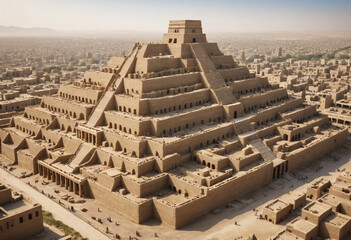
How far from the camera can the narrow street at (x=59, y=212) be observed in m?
35.6

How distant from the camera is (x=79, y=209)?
4041cm

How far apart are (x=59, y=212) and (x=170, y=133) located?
16.9 m

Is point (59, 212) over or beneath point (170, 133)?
beneath

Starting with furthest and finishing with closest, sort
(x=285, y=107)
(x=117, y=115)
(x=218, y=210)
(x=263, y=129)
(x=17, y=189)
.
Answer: (x=285, y=107) → (x=263, y=129) → (x=117, y=115) → (x=17, y=189) → (x=218, y=210)

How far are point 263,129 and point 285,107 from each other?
1142 cm

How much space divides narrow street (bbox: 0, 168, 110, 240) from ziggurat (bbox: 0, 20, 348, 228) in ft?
10.6

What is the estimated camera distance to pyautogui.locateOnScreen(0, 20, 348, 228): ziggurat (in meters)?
40.9

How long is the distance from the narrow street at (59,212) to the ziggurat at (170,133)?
323 centimetres

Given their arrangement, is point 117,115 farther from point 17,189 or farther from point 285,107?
point 285,107

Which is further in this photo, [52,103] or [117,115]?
[52,103]

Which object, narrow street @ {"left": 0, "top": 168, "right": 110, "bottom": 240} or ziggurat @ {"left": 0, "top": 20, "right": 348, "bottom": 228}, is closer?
narrow street @ {"left": 0, "top": 168, "right": 110, "bottom": 240}

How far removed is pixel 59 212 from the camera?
39562 millimetres

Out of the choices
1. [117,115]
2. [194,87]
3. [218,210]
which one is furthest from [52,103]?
[218,210]

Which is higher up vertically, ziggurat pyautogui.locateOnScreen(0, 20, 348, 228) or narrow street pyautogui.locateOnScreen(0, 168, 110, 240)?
ziggurat pyautogui.locateOnScreen(0, 20, 348, 228)
